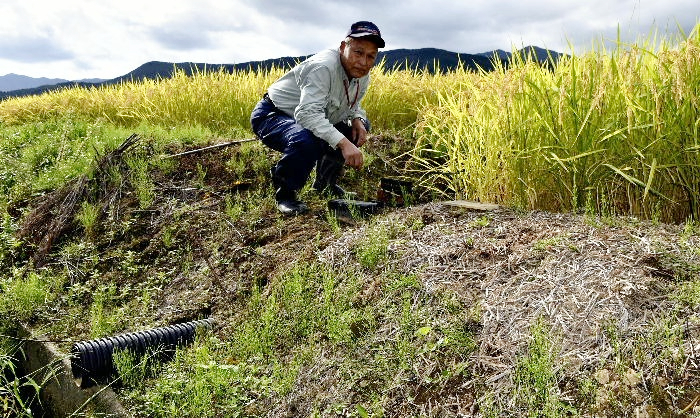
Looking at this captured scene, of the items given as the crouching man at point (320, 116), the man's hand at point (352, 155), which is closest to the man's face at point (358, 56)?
the crouching man at point (320, 116)

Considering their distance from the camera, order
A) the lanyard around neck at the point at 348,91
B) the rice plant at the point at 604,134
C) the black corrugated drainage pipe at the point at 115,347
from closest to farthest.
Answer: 1. the black corrugated drainage pipe at the point at 115,347
2. the rice plant at the point at 604,134
3. the lanyard around neck at the point at 348,91

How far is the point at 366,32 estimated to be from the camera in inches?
144

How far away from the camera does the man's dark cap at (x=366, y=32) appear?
3.66 metres

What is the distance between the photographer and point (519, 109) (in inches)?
143

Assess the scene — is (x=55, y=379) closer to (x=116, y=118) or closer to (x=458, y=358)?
(x=458, y=358)

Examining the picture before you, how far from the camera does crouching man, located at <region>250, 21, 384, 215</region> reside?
12.3 feet

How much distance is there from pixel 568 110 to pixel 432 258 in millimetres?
1311

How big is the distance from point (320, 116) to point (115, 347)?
1.87 m

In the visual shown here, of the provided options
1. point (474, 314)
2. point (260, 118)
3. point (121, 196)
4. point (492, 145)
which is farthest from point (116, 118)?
point (474, 314)

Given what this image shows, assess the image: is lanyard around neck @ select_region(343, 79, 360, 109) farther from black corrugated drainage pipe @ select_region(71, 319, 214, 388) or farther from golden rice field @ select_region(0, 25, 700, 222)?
black corrugated drainage pipe @ select_region(71, 319, 214, 388)

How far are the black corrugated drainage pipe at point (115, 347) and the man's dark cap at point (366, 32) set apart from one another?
2.02m

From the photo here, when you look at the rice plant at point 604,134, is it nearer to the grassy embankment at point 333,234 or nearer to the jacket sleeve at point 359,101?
the grassy embankment at point 333,234

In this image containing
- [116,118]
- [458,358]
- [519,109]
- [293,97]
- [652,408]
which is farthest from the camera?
[116,118]

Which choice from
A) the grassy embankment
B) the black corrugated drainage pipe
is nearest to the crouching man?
the grassy embankment
